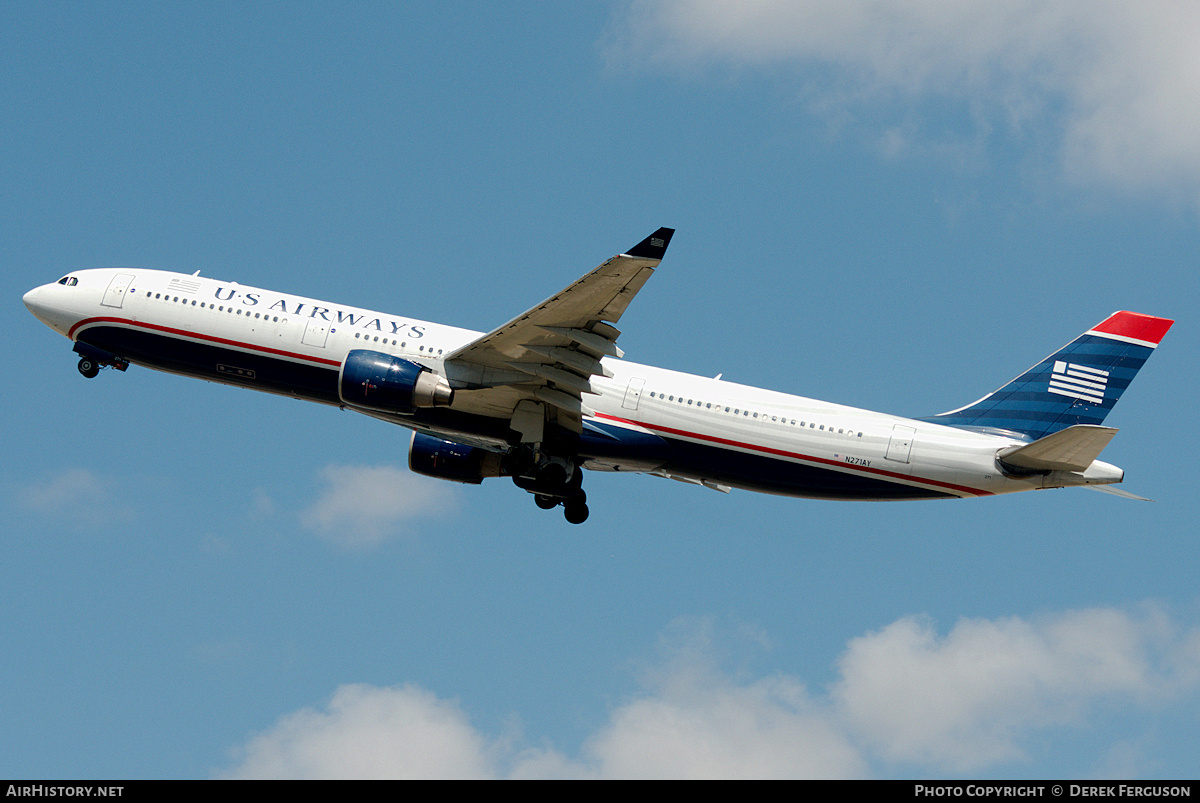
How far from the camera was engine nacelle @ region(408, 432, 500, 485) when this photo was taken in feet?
125

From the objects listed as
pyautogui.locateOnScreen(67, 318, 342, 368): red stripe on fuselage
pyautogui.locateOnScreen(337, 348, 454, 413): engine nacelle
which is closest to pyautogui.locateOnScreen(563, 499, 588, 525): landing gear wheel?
pyautogui.locateOnScreen(337, 348, 454, 413): engine nacelle

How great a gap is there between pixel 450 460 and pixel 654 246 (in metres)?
13.5

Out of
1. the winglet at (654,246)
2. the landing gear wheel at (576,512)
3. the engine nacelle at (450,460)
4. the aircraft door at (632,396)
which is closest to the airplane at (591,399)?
the aircraft door at (632,396)

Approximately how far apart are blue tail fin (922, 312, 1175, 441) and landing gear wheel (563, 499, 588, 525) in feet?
36.1

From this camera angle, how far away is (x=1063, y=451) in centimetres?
3150

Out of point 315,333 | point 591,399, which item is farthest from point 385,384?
point 591,399

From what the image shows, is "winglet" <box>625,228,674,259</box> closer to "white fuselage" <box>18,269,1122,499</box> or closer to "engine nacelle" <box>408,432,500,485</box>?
"white fuselage" <box>18,269,1122,499</box>

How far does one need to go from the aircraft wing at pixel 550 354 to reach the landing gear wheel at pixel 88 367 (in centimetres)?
1246

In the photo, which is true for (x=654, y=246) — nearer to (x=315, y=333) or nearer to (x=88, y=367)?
(x=315, y=333)

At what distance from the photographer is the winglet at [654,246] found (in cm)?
2750
